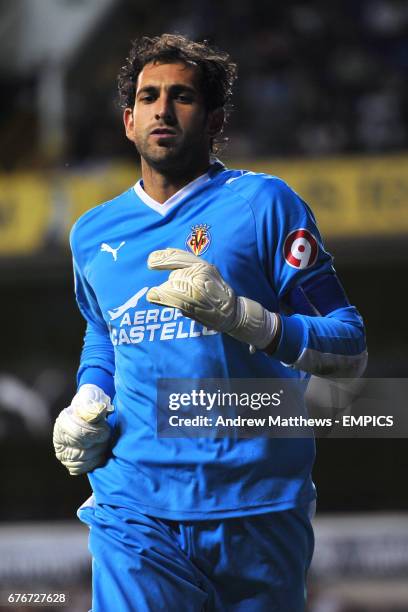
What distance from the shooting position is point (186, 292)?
2682mm

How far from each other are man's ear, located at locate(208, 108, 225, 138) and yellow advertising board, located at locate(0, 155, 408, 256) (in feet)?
20.5

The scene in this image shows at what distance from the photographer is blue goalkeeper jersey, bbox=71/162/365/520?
2.96 m

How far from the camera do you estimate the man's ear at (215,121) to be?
10.6 feet

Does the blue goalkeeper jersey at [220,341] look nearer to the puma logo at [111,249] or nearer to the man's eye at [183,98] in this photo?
the puma logo at [111,249]

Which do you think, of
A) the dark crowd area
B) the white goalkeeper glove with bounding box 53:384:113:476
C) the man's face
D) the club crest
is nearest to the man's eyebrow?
the man's face

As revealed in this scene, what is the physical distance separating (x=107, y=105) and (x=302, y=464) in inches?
363

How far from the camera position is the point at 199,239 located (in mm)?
3041

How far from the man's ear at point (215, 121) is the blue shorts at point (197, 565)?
3.43ft

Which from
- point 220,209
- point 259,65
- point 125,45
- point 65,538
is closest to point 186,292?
point 220,209

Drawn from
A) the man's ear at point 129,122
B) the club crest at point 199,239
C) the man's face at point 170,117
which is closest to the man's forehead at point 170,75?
the man's face at point 170,117

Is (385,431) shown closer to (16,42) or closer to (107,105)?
(107,105)

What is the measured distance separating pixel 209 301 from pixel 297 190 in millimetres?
6959

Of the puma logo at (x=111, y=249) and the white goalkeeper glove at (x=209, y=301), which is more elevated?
the puma logo at (x=111, y=249)

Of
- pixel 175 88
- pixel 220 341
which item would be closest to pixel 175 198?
pixel 175 88
